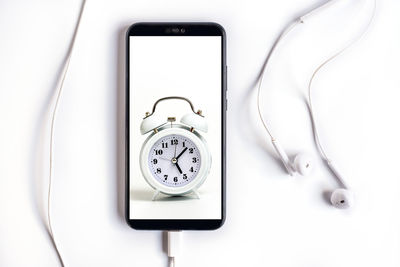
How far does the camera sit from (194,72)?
0.63 meters

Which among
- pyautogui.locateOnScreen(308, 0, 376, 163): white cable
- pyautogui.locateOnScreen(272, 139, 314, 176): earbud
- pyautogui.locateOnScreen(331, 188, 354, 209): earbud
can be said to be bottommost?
pyautogui.locateOnScreen(331, 188, 354, 209): earbud

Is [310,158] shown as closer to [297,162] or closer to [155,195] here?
[297,162]

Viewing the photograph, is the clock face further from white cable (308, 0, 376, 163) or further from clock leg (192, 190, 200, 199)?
white cable (308, 0, 376, 163)

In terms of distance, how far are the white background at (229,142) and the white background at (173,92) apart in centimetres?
3

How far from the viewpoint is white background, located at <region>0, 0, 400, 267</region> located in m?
0.65

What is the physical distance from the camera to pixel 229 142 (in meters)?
0.65

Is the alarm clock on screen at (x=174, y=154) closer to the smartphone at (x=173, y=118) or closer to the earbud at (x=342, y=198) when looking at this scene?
the smartphone at (x=173, y=118)

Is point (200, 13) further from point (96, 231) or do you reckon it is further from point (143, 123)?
point (96, 231)

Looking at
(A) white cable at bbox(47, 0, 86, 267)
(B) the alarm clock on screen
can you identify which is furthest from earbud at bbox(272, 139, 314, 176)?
(A) white cable at bbox(47, 0, 86, 267)

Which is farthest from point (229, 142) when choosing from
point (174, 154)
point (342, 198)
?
point (342, 198)

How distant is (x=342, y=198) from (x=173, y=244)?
262 mm

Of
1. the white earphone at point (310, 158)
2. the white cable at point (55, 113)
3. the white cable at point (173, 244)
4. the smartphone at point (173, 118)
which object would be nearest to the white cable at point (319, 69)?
the white earphone at point (310, 158)

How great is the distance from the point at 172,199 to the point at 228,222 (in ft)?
0.31

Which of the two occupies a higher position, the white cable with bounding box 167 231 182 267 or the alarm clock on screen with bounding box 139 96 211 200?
the alarm clock on screen with bounding box 139 96 211 200
